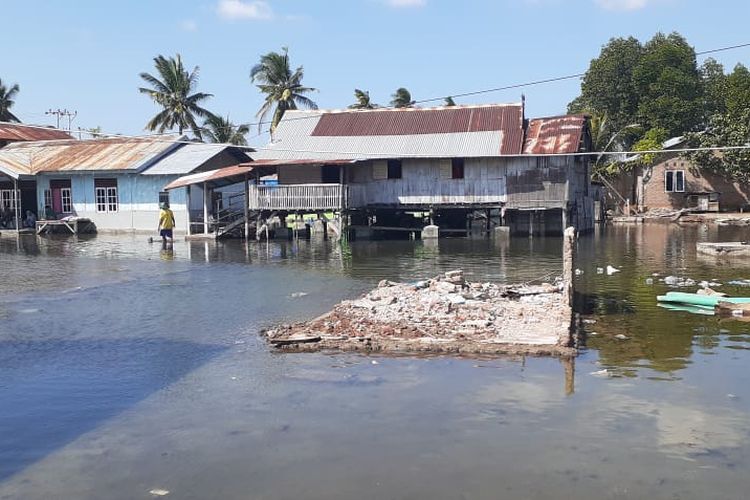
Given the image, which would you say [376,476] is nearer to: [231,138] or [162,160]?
[162,160]

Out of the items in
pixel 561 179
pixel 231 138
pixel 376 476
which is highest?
pixel 231 138

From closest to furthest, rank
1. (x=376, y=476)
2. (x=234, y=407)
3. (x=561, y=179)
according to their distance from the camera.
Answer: (x=376, y=476), (x=234, y=407), (x=561, y=179)

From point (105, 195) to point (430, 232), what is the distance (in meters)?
17.6

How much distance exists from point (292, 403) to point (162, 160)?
3191 cm

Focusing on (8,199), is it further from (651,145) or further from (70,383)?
(651,145)

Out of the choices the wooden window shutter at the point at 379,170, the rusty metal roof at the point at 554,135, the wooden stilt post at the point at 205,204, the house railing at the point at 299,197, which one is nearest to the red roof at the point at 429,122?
the rusty metal roof at the point at 554,135

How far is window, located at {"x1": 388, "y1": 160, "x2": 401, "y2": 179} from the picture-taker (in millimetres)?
33125

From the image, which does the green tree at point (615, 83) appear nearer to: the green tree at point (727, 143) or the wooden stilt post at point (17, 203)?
the green tree at point (727, 143)

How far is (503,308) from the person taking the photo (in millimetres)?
12492

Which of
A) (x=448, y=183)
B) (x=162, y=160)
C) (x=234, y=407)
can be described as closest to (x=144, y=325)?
(x=234, y=407)

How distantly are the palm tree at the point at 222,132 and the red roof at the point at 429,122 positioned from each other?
589 inches

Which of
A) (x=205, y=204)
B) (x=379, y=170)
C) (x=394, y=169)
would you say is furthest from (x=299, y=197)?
(x=205, y=204)

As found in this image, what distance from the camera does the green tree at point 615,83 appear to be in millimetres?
53438

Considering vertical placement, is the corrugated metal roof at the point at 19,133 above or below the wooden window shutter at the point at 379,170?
above
